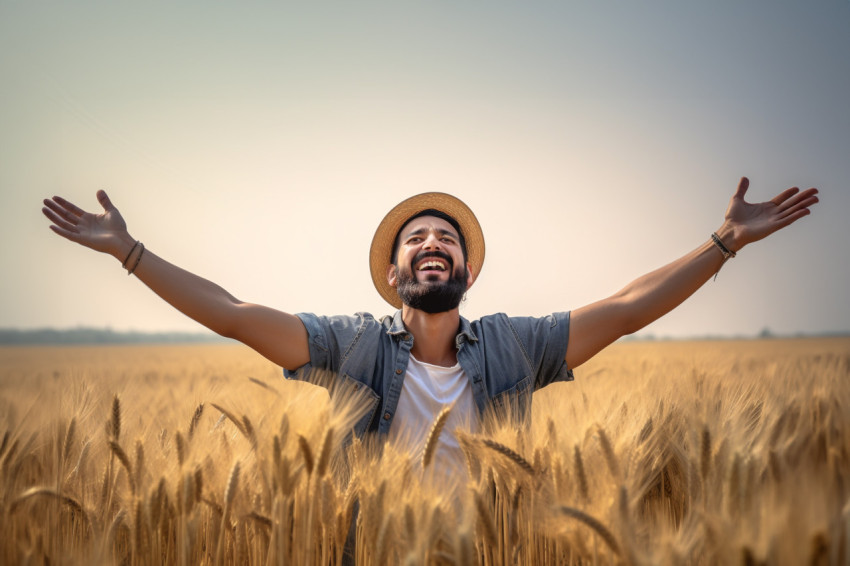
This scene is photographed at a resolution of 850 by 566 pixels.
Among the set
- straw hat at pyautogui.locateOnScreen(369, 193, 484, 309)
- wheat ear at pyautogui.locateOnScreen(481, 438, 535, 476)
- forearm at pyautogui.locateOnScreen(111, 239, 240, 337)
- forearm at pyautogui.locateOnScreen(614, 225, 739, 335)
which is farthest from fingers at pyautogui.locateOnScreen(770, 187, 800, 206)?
forearm at pyautogui.locateOnScreen(111, 239, 240, 337)

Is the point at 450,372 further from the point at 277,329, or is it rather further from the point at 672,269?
the point at 672,269

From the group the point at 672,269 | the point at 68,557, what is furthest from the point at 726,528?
the point at 672,269

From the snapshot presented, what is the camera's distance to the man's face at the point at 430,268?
2.76 metres

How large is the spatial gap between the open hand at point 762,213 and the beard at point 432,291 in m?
1.42

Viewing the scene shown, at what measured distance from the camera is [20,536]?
5.90ft

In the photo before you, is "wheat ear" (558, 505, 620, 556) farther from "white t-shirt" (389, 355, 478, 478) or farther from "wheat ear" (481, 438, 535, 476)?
"white t-shirt" (389, 355, 478, 478)

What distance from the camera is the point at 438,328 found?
9.32 feet

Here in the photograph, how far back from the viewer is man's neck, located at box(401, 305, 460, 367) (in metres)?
2.84

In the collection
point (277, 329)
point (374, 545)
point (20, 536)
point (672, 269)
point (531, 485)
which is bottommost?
point (20, 536)

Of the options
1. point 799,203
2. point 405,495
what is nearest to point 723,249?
point 799,203

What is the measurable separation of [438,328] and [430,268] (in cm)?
32

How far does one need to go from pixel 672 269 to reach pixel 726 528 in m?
1.83

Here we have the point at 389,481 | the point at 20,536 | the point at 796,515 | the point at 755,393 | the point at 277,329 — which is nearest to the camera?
the point at 796,515

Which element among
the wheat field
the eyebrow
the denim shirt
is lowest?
the wheat field
